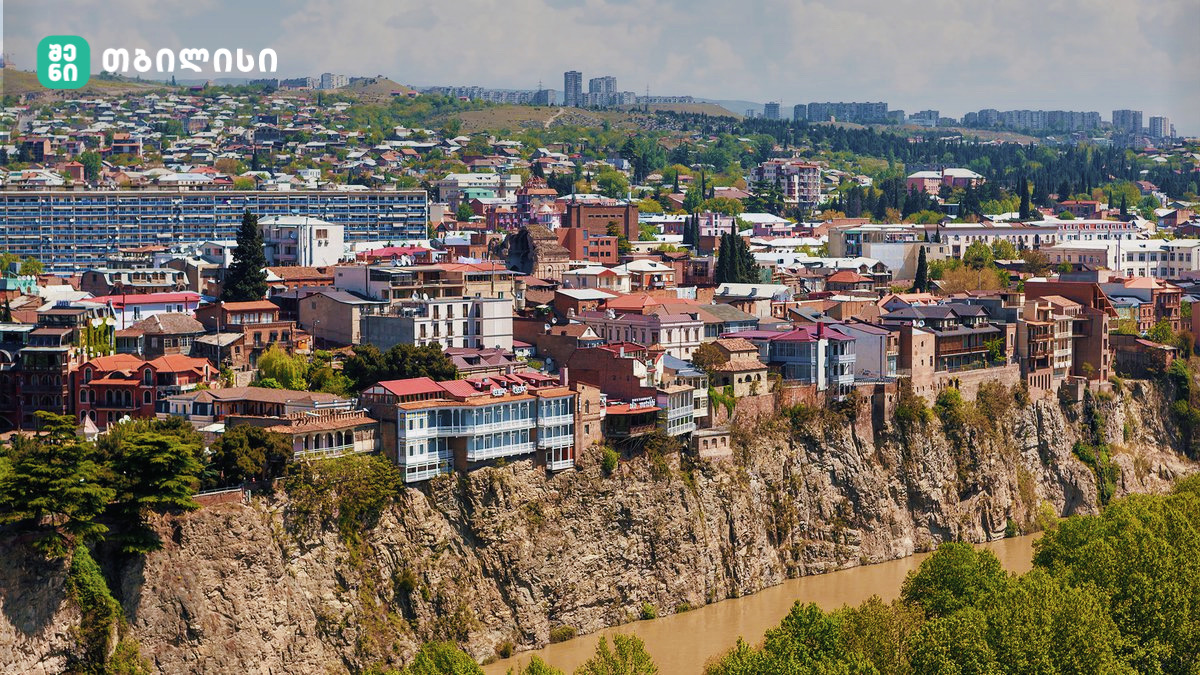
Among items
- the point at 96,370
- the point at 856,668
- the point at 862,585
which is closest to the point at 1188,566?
the point at 856,668

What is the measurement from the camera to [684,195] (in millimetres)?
83500

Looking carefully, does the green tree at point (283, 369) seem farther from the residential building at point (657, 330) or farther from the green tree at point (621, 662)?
the green tree at point (621, 662)

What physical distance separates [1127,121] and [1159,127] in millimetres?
13060

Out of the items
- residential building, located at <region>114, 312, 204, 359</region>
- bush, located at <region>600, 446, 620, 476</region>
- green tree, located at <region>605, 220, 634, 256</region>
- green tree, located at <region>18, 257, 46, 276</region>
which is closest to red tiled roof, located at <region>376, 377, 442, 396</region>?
bush, located at <region>600, 446, 620, 476</region>

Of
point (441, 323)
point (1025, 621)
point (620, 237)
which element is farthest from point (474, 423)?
point (620, 237)

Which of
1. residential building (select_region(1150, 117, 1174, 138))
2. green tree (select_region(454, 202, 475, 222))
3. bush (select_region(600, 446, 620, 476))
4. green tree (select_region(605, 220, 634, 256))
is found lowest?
bush (select_region(600, 446, 620, 476))

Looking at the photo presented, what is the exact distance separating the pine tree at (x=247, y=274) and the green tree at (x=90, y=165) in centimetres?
3764

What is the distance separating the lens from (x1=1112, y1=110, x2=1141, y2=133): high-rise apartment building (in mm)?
162875

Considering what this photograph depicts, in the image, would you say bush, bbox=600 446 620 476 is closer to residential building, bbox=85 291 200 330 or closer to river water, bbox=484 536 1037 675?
river water, bbox=484 536 1037 675

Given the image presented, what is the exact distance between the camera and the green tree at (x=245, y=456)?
2706 cm

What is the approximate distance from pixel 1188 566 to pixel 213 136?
79.7 meters

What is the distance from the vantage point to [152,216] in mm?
55562

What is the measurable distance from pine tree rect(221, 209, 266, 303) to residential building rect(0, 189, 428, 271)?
1393 cm

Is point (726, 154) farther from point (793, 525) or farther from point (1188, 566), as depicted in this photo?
point (1188, 566)
